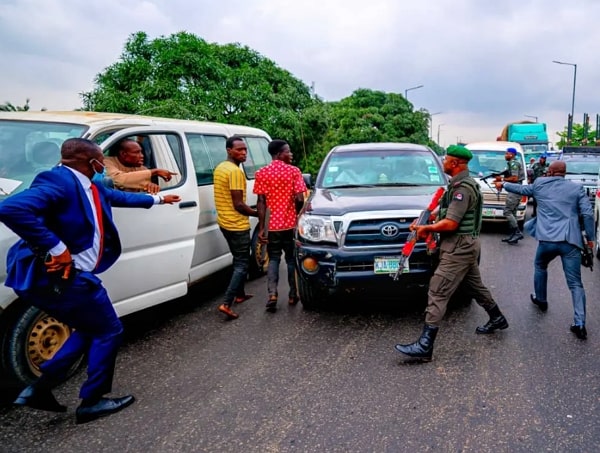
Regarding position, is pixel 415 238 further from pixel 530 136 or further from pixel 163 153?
pixel 530 136

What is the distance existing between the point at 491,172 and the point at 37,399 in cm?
1034

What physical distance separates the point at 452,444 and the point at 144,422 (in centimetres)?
182

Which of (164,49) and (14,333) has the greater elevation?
(164,49)

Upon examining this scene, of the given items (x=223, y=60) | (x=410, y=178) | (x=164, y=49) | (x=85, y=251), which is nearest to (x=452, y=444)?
(x=85, y=251)

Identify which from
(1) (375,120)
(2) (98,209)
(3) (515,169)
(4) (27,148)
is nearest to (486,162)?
(3) (515,169)

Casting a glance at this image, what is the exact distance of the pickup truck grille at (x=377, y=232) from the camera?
463 cm

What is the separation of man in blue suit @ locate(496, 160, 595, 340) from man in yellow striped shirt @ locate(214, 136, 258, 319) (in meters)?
2.59

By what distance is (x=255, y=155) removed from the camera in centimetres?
689

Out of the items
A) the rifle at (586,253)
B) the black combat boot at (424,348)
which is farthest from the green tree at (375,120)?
the black combat boot at (424,348)

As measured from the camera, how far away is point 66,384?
372 cm

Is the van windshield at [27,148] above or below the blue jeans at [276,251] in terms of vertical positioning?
above

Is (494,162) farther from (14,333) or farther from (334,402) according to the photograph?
(14,333)

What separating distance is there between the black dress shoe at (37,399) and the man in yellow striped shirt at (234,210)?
2.05m

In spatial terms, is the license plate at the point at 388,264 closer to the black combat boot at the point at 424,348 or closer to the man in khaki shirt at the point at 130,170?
the black combat boot at the point at 424,348
